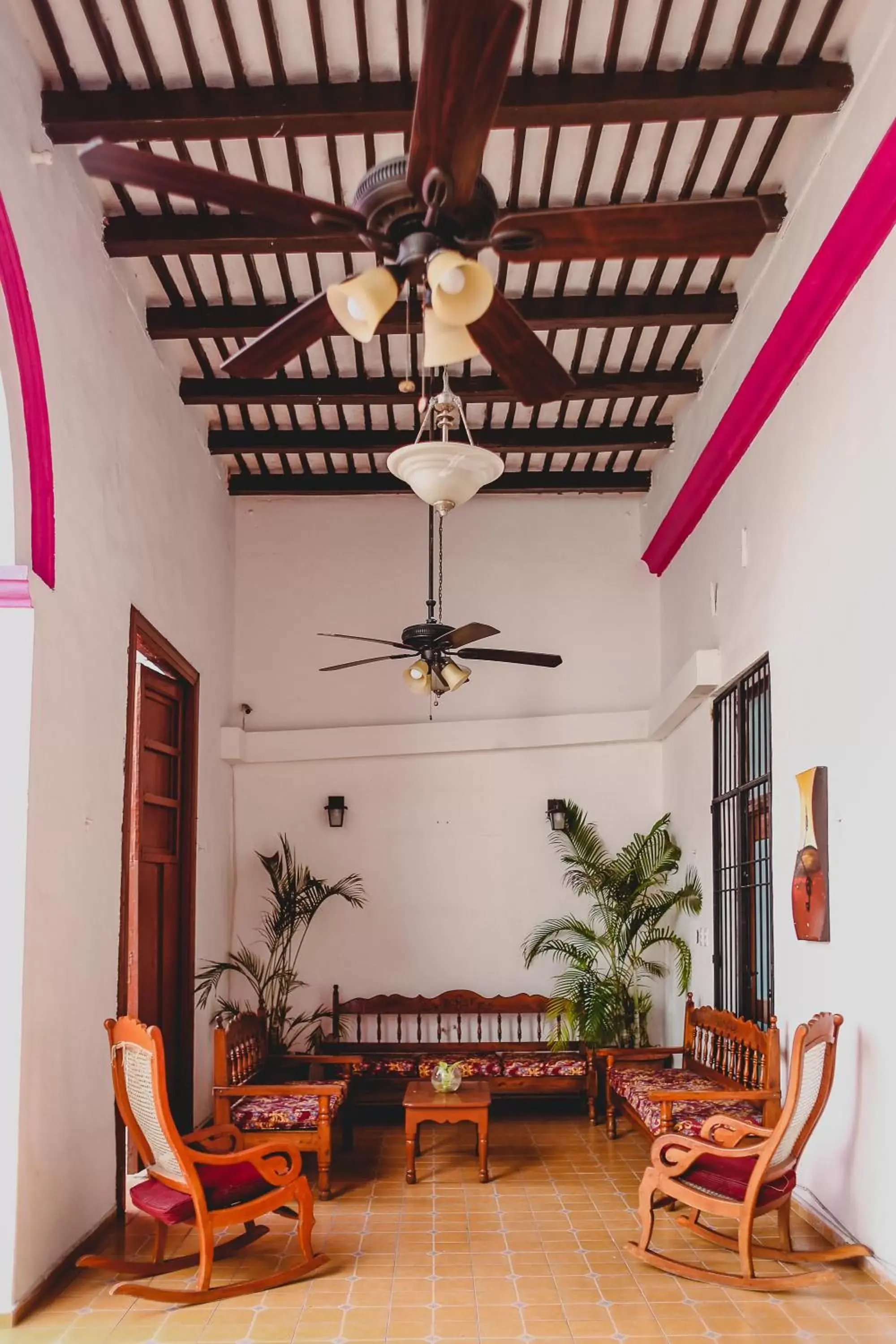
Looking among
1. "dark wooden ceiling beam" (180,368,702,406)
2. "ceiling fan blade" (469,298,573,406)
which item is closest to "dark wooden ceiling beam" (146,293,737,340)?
"dark wooden ceiling beam" (180,368,702,406)

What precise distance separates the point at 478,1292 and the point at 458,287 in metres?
4.11

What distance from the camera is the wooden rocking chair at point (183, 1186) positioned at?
502 centimetres

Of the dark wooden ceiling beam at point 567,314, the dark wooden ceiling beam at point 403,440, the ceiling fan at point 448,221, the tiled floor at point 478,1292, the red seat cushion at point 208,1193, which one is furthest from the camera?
the dark wooden ceiling beam at point 403,440

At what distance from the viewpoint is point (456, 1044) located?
30.5ft

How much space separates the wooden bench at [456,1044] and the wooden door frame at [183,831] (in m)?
1.32

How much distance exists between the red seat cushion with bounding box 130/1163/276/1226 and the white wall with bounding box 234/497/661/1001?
4.47 m

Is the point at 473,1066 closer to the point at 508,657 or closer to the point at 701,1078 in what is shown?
the point at 701,1078

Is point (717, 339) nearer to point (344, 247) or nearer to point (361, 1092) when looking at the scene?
point (344, 247)

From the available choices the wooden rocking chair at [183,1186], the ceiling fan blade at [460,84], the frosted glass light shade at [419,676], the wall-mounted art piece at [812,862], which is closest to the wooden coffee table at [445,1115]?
the wooden rocking chair at [183,1186]

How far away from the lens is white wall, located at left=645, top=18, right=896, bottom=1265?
16.5 feet

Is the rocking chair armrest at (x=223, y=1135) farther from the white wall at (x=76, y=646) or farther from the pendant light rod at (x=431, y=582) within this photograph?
the pendant light rod at (x=431, y=582)

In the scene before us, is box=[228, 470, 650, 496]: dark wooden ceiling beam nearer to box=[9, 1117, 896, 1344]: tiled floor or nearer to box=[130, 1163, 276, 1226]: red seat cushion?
box=[9, 1117, 896, 1344]: tiled floor

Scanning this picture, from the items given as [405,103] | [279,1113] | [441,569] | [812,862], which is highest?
[405,103]

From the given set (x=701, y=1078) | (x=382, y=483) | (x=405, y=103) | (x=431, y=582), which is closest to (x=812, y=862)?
(x=701, y=1078)
